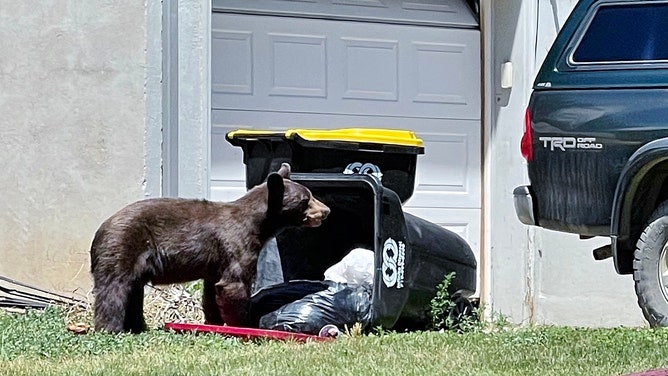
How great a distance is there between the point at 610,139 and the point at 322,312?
1.87 m

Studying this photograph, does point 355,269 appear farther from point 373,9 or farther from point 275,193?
point 373,9

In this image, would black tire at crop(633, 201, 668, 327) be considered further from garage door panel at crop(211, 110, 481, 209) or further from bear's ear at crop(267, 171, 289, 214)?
garage door panel at crop(211, 110, 481, 209)

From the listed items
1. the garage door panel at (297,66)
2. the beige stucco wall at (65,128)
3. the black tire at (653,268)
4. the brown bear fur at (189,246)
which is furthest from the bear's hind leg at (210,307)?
the garage door panel at (297,66)

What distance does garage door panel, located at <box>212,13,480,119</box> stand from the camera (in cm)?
1062

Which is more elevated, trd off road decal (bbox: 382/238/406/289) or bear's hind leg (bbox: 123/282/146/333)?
trd off road decal (bbox: 382/238/406/289)

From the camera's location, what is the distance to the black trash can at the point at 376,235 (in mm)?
7711

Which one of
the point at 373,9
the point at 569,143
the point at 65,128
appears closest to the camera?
the point at 569,143

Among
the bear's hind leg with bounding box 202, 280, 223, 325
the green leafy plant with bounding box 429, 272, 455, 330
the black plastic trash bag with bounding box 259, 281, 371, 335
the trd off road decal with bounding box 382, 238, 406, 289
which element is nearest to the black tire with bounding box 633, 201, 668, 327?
the green leafy plant with bounding box 429, 272, 455, 330

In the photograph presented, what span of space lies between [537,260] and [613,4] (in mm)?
3281

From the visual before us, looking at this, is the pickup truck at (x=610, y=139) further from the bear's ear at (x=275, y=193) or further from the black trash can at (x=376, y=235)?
the bear's ear at (x=275, y=193)

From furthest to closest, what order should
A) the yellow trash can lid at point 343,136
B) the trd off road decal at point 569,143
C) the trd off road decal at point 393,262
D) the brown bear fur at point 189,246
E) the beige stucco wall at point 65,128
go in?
the beige stucco wall at point 65,128, the yellow trash can lid at point 343,136, the trd off road decal at point 569,143, the trd off road decal at point 393,262, the brown bear fur at point 189,246

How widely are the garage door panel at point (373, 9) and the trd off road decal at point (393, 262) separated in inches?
138

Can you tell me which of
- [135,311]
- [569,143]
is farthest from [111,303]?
[569,143]

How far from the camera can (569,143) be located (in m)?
7.84
